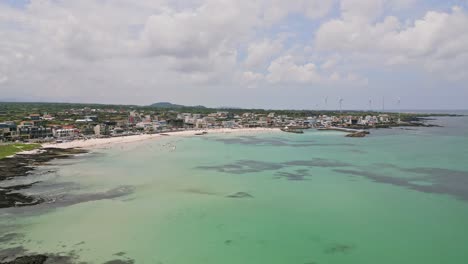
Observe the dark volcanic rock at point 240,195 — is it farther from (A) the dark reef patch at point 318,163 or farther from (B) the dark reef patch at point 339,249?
(A) the dark reef patch at point 318,163

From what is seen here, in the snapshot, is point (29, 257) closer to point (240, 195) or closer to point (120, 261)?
point (120, 261)

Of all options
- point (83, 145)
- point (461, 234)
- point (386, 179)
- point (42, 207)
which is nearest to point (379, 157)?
point (386, 179)

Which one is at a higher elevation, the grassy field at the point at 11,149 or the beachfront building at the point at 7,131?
the beachfront building at the point at 7,131

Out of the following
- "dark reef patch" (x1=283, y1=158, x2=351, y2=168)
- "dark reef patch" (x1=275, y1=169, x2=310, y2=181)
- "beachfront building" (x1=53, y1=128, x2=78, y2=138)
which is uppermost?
"beachfront building" (x1=53, y1=128, x2=78, y2=138)

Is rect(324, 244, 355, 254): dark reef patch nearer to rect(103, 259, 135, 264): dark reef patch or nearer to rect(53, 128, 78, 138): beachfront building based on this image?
rect(103, 259, 135, 264): dark reef patch

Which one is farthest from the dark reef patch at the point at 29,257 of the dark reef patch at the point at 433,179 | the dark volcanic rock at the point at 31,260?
the dark reef patch at the point at 433,179

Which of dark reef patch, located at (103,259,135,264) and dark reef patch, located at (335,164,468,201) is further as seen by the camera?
dark reef patch, located at (335,164,468,201)

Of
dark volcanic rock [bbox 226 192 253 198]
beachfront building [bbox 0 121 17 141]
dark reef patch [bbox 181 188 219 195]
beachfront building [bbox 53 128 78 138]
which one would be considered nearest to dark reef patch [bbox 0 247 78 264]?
dark reef patch [bbox 181 188 219 195]
